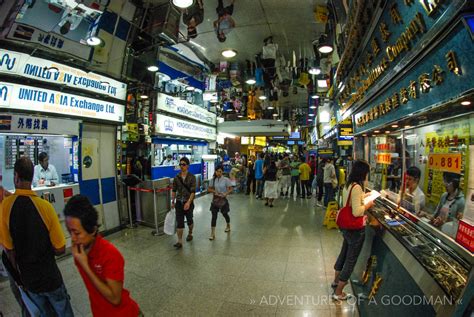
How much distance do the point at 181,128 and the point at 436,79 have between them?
8534 millimetres

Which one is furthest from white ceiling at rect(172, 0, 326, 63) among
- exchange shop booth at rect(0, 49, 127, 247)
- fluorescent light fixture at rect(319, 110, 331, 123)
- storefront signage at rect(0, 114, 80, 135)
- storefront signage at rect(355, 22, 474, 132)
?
storefront signage at rect(355, 22, 474, 132)

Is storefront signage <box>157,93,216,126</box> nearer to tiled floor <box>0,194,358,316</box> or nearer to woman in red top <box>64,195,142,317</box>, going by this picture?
tiled floor <box>0,194,358,316</box>

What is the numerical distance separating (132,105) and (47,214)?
24.8ft

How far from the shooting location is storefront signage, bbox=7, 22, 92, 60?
4203mm

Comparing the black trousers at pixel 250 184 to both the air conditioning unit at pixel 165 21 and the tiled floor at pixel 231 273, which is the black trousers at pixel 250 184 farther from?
the air conditioning unit at pixel 165 21

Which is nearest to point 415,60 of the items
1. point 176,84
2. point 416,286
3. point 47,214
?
point 416,286

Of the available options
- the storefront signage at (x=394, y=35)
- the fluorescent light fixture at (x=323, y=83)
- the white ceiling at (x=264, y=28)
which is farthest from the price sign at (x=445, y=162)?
the fluorescent light fixture at (x=323, y=83)

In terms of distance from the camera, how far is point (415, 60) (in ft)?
8.08

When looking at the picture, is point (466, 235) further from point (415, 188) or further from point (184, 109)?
point (184, 109)

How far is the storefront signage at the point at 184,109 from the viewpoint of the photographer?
28.3ft

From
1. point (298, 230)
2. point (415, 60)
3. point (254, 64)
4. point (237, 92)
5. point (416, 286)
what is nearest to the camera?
point (416, 286)

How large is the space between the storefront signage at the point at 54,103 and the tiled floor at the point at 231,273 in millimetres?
2734

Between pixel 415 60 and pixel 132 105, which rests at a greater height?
pixel 132 105

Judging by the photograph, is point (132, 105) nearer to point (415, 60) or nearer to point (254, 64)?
point (254, 64)
